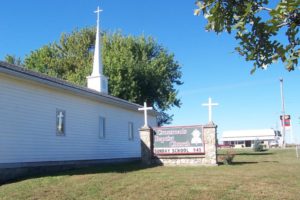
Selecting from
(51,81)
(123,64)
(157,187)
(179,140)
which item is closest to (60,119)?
(51,81)

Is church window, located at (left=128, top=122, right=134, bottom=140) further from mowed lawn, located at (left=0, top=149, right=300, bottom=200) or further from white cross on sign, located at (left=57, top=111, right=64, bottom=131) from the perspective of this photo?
mowed lawn, located at (left=0, top=149, right=300, bottom=200)

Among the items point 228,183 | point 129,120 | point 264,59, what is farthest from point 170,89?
point 264,59

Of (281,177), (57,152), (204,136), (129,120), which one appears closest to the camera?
(281,177)

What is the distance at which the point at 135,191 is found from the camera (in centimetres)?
1198

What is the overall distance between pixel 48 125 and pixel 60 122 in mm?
1075

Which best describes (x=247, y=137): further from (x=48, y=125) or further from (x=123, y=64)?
(x=48, y=125)

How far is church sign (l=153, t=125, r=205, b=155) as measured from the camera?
802 inches

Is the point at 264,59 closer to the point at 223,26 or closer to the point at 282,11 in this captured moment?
the point at 223,26

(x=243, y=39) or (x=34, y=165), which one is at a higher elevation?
(x=243, y=39)

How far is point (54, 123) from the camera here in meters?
18.7

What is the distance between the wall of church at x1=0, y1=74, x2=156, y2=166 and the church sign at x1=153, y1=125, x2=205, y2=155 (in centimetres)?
340

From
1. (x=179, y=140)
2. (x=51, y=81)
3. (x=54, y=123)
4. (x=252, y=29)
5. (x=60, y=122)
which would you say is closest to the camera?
(x=252, y=29)

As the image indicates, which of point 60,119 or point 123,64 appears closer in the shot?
point 60,119

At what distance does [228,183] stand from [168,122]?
3020 cm
